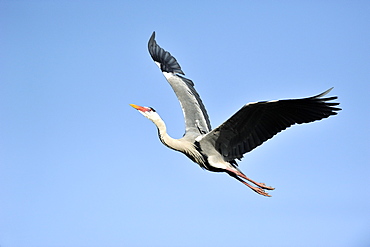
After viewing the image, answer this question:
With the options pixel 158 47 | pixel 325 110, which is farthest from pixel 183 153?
pixel 158 47

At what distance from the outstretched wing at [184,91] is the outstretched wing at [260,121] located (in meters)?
1.08

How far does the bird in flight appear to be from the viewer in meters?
6.98

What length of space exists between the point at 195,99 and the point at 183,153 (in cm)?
161

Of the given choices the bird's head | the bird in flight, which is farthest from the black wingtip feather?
the bird's head

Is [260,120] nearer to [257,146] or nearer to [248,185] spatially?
[257,146]

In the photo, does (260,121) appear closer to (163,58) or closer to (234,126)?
(234,126)

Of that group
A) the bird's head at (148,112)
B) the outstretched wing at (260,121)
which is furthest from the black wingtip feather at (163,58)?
the outstretched wing at (260,121)

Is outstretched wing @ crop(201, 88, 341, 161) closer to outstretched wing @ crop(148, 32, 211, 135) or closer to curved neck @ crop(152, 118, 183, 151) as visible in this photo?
curved neck @ crop(152, 118, 183, 151)

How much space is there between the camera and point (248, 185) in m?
8.18

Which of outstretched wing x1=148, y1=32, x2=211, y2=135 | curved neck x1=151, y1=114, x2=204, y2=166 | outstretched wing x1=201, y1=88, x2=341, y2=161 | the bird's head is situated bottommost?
outstretched wing x1=201, y1=88, x2=341, y2=161

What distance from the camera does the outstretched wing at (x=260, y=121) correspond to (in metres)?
6.91

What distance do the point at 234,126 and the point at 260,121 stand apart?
425 mm

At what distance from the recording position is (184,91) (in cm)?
991

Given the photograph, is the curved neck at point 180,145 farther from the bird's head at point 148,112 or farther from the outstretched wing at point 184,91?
the outstretched wing at point 184,91
